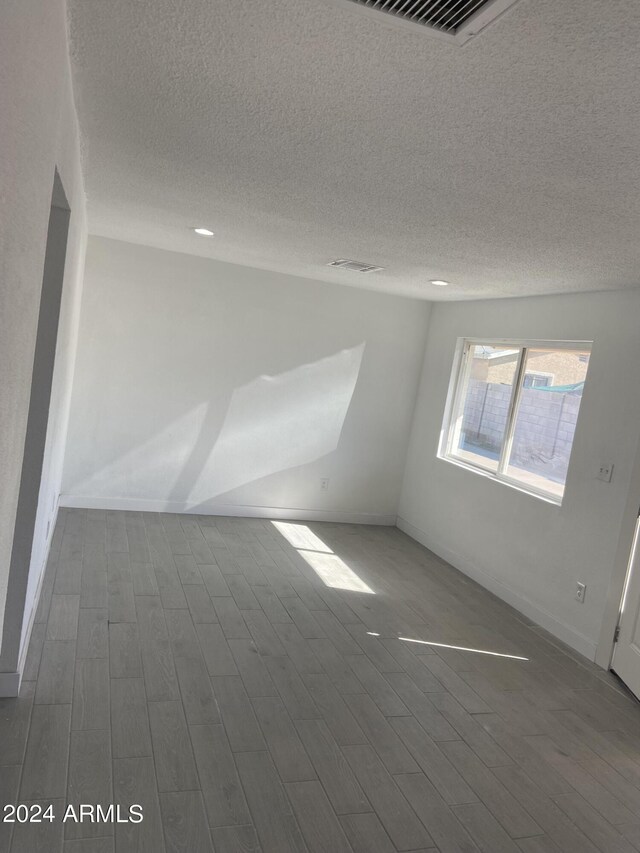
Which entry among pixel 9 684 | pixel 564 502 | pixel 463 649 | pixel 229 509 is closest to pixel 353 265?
pixel 564 502

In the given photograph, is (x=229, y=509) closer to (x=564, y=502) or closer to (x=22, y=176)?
(x=564, y=502)

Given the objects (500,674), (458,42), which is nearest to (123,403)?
(500,674)

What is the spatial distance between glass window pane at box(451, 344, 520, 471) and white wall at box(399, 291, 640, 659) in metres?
0.17

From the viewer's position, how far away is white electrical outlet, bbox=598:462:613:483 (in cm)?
418

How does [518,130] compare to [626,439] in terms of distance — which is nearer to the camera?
[518,130]

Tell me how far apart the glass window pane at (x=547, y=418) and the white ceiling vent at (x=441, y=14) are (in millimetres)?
3524

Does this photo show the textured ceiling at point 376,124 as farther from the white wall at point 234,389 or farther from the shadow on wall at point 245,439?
the shadow on wall at point 245,439

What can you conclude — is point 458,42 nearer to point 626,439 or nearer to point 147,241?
point 626,439

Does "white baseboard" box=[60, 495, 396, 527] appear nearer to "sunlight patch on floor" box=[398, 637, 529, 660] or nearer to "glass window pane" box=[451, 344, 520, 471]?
"glass window pane" box=[451, 344, 520, 471]

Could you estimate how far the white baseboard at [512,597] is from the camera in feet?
14.0

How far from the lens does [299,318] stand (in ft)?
20.4

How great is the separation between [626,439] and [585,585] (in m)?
0.95

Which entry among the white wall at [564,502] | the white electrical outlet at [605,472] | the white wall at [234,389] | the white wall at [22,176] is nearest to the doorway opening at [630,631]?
the white wall at [564,502]

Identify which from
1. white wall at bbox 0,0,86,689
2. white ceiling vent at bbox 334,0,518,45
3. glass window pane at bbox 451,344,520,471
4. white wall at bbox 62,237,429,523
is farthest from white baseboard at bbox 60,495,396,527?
white ceiling vent at bbox 334,0,518,45
